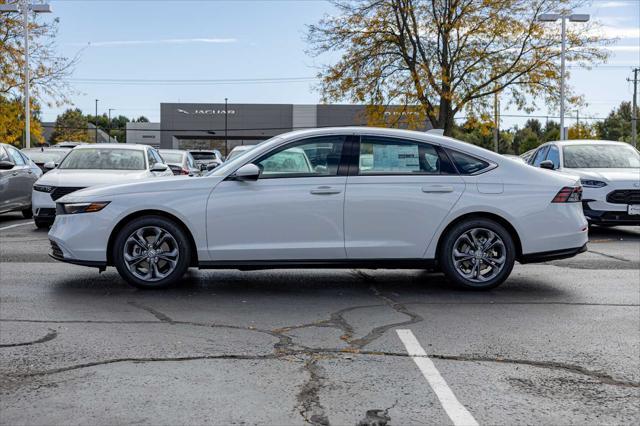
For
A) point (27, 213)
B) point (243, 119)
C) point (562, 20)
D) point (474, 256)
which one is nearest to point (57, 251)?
point (474, 256)

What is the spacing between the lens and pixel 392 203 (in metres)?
7.36

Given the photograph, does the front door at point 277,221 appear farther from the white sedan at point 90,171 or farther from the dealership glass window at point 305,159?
the white sedan at point 90,171

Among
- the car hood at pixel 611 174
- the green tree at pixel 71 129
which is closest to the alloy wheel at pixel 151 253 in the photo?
the car hood at pixel 611 174

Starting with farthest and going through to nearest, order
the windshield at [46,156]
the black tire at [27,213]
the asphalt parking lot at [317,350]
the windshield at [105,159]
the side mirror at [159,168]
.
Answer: the windshield at [46,156]
the black tire at [27,213]
the windshield at [105,159]
the side mirror at [159,168]
the asphalt parking lot at [317,350]

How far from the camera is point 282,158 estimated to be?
7.48 metres

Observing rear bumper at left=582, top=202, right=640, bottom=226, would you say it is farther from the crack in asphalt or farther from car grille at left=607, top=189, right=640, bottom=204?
the crack in asphalt

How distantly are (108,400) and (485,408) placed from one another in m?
2.02

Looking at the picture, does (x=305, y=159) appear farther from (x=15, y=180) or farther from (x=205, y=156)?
(x=205, y=156)

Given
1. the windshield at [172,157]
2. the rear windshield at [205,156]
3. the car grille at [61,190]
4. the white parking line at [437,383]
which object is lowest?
the white parking line at [437,383]

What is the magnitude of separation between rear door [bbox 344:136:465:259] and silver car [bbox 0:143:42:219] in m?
9.33

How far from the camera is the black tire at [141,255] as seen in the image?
7359 mm

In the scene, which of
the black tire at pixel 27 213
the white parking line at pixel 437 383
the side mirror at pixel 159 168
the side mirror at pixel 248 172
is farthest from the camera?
the black tire at pixel 27 213

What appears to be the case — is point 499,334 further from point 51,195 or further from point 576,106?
point 576,106

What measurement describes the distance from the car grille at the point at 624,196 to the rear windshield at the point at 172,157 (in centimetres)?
1187
